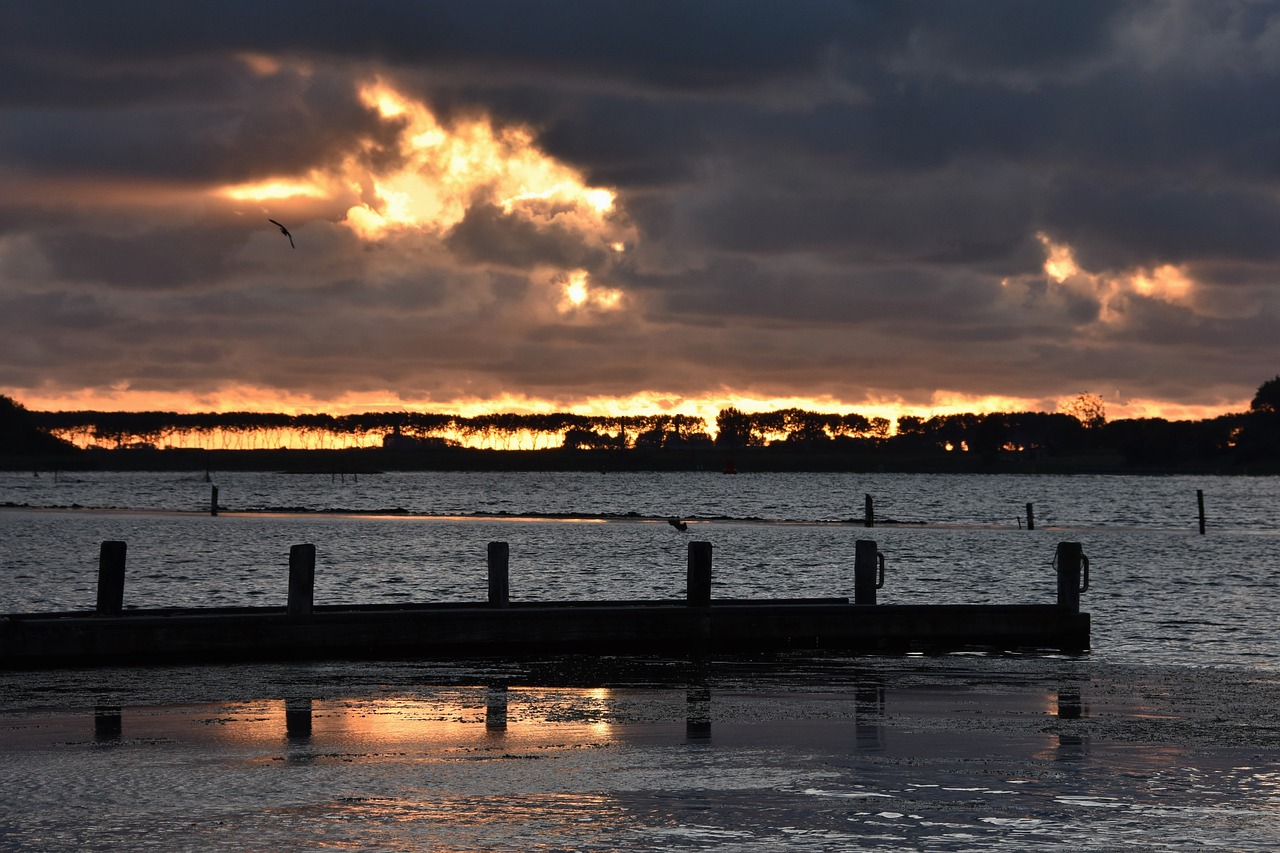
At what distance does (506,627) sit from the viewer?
24.2 meters

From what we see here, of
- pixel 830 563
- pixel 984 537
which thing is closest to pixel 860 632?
pixel 830 563

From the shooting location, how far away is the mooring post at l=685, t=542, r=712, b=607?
26297 millimetres

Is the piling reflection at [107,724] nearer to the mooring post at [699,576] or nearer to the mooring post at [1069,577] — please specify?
the mooring post at [699,576]

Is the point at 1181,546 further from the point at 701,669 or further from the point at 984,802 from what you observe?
the point at 984,802

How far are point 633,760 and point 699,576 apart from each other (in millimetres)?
12731

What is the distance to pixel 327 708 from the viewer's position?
57.2ft

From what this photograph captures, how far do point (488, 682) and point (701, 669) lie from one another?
3.44 m

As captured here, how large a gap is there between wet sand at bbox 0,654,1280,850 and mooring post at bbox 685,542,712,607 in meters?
4.57

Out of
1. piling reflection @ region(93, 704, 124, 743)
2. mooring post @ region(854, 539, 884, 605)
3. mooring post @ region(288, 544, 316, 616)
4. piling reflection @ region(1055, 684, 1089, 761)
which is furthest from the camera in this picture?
mooring post @ region(854, 539, 884, 605)

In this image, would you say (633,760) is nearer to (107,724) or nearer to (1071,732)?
(1071,732)

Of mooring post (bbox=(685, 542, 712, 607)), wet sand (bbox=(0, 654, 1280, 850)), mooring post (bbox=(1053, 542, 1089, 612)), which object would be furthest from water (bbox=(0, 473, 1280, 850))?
mooring post (bbox=(685, 542, 712, 607))

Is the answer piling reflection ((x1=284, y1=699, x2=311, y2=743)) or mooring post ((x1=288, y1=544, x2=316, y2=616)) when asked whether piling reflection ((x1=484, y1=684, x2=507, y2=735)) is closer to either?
piling reflection ((x1=284, y1=699, x2=311, y2=743))

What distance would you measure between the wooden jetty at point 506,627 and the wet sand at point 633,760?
107cm

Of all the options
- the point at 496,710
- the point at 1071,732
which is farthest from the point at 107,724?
the point at 1071,732
